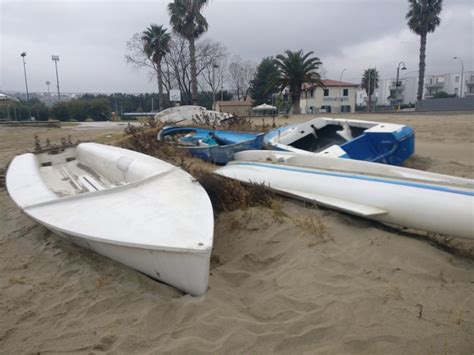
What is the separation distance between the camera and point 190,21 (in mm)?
25750

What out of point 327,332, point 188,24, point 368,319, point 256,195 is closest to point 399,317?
point 368,319

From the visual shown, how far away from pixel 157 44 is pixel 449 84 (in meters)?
73.6

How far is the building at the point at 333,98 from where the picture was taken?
48756 mm

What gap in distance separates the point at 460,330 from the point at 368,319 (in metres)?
0.46

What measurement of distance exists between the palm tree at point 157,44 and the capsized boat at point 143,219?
1111 inches

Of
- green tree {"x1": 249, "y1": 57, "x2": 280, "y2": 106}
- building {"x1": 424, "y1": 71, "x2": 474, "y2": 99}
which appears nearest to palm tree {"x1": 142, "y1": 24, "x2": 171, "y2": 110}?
green tree {"x1": 249, "y1": 57, "x2": 280, "y2": 106}

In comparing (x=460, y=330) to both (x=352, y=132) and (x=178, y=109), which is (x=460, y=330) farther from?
(x=178, y=109)

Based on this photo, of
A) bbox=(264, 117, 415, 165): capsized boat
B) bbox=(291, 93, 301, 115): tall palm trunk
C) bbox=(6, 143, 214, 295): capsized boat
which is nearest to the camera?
bbox=(6, 143, 214, 295): capsized boat

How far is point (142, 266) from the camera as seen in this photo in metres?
2.50

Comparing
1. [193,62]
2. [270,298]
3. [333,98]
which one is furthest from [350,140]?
[333,98]

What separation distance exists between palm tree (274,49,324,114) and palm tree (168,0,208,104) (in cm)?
621

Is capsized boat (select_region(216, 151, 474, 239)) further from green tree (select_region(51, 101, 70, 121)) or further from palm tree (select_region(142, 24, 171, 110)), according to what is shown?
green tree (select_region(51, 101, 70, 121))

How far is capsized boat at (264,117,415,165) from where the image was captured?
5438 millimetres

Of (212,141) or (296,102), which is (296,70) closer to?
(296,102)
